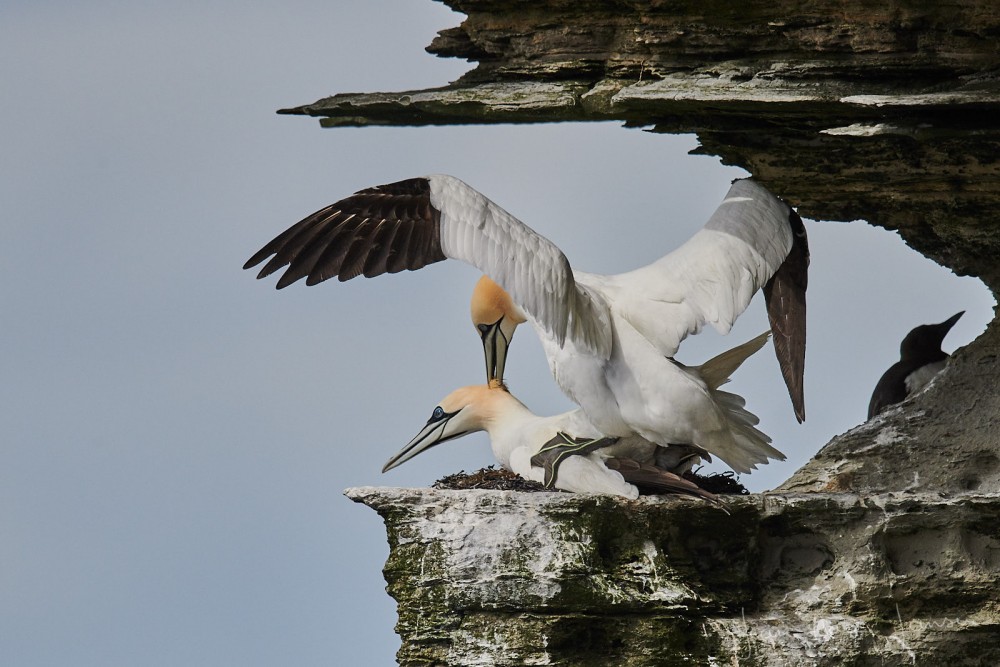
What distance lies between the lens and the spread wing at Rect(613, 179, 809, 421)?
705 centimetres

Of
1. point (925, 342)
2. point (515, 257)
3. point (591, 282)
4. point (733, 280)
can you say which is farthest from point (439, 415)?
point (925, 342)

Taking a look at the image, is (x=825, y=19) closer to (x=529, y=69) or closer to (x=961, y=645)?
(x=529, y=69)

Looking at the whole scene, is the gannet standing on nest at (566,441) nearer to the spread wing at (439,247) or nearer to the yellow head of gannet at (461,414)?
the yellow head of gannet at (461,414)

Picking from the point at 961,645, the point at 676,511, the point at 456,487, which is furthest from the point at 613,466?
the point at 961,645

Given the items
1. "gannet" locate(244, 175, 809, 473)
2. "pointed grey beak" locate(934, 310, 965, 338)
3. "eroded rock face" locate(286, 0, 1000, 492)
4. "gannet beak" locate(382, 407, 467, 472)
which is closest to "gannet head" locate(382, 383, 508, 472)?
"gannet beak" locate(382, 407, 467, 472)

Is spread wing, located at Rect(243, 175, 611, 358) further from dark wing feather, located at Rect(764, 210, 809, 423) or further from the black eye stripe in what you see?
the black eye stripe

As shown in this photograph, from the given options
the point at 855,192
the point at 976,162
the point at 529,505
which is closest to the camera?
the point at 529,505

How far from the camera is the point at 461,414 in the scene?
304 inches

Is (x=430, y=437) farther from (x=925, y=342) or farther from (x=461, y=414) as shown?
(x=925, y=342)

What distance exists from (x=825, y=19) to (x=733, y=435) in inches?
67.0

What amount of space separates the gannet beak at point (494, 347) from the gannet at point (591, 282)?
2.19ft

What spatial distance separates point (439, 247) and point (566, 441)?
93 cm

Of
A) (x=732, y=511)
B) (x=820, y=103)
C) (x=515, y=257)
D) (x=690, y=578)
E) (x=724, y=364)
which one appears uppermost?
(x=820, y=103)

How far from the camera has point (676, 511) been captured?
22.3 feet
